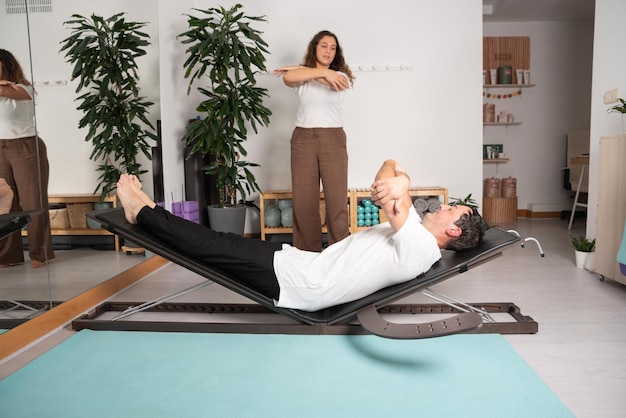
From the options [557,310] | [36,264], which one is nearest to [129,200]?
[36,264]

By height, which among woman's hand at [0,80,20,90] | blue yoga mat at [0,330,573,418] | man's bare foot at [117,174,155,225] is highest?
woman's hand at [0,80,20,90]

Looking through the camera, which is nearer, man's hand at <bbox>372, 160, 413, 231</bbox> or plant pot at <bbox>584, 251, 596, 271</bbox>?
man's hand at <bbox>372, 160, 413, 231</bbox>

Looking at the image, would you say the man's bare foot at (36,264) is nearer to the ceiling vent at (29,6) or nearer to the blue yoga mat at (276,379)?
the blue yoga mat at (276,379)

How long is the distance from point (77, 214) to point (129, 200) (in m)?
0.53

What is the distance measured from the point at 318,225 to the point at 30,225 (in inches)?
75.7

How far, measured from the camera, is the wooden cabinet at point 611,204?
9.58ft

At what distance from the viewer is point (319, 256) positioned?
Result: 210 centimetres

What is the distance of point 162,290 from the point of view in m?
3.08

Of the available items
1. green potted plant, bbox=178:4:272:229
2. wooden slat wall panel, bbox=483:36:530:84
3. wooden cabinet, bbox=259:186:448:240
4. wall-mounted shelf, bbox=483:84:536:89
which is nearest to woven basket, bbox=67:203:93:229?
green potted plant, bbox=178:4:272:229

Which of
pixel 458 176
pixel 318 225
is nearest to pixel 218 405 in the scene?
pixel 318 225

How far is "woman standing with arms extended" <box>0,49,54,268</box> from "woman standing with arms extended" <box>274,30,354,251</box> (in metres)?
1.68

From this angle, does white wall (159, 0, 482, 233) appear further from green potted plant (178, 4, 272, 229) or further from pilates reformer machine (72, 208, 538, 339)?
pilates reformer machine (72, 208, 538, 339)

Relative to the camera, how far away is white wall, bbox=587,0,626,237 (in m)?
3.44

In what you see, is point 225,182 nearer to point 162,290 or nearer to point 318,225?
point 318,225
